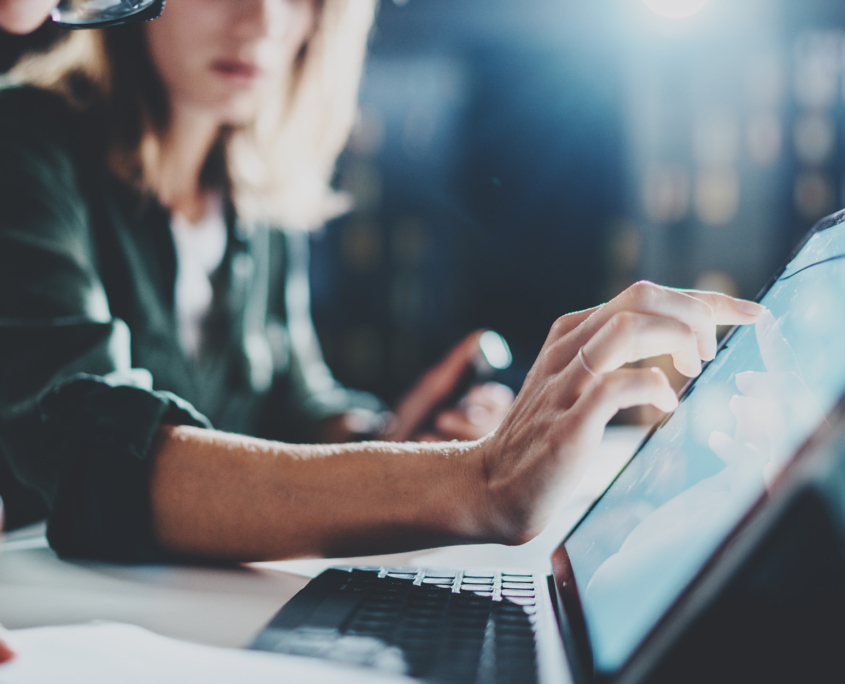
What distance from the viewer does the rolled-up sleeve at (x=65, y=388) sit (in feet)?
1.63

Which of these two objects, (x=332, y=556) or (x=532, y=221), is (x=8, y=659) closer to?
(x=332, y=556)

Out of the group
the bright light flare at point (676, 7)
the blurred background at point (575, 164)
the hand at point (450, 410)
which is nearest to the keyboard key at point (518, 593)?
the hand at point (450, 410)

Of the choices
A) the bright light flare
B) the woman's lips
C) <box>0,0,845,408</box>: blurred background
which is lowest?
<box>0,0,845,408</box>: blurred background

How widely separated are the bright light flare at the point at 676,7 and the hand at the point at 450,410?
2.53 feet

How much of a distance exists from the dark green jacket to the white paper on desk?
5.8 inches

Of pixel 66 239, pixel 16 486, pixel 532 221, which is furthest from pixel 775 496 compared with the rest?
pixel 532 221

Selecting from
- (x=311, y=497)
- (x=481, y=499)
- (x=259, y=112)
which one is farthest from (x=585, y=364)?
(x=259, y=112)

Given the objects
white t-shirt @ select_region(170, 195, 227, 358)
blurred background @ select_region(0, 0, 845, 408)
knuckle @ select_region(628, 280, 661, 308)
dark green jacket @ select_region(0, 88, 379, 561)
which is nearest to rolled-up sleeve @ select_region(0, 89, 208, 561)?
dark green jacket @ select_region(0, 88, 379, 561)

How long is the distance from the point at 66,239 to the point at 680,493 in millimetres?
604

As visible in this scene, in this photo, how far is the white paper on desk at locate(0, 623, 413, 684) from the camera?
302 millimetres

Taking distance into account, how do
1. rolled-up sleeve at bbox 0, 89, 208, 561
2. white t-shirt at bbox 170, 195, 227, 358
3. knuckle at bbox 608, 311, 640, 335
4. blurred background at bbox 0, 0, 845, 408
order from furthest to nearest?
blurred background at bbox 0, 0, 845, 408, white t-shirt at bbox 170, 195, 227, 358, rolled-up sleeve at bbox 0, 89, 208, 561, knuckle at bbox 608, 311, 640, 335

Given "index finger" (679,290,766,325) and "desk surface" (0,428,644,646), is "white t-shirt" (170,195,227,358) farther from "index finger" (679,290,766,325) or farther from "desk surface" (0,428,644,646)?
"index finger" (679,290,766,325)

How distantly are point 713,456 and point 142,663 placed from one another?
0.32 metres

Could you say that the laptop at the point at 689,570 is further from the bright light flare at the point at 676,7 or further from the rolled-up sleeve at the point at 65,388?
the bright light flare at the point at 676,7
